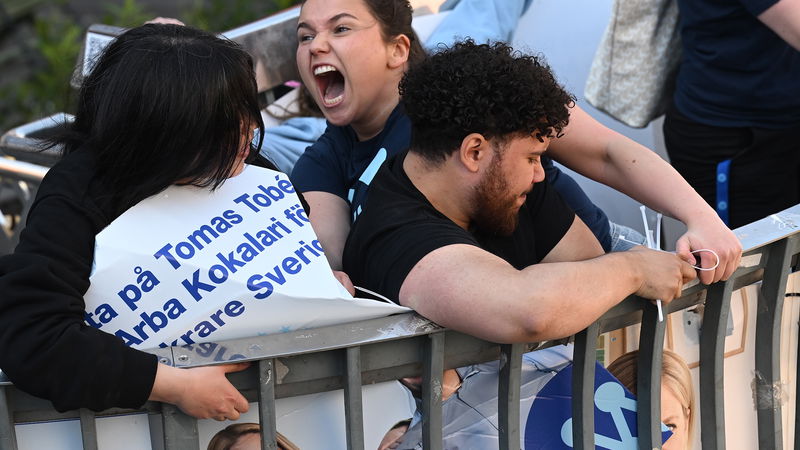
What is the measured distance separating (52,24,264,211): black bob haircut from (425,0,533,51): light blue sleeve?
6.67ft

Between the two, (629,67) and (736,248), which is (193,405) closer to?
(736,248)

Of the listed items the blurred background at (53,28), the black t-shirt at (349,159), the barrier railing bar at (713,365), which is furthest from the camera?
the blurred background at (53,28)

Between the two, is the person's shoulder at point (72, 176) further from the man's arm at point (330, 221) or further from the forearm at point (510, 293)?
the man's arm at point (330, 221)

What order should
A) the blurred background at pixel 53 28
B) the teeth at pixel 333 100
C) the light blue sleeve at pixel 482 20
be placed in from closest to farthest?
the teeth at pixel 333 100 < the light blue sleeve at pixel 482 20 < the blurred background at pixel 53 28

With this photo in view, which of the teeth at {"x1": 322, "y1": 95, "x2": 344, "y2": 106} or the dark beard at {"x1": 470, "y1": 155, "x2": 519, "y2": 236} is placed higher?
the teeth at {"x1": 322, "y1": 95, "x2": 344, "y2": 106}

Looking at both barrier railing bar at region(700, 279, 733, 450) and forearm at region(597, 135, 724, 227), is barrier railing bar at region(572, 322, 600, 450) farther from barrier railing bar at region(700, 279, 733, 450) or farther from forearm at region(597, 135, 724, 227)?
forearm at region(597, 135, 724, 227)

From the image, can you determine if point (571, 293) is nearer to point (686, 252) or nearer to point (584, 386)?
point (584, 386)

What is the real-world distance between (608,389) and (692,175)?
4.76ft

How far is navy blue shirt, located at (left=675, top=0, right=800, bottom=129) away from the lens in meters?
3.07

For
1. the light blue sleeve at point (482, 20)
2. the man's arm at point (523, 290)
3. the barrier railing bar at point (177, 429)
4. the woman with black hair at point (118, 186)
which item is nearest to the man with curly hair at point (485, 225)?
the man's arm at point (523, 290)

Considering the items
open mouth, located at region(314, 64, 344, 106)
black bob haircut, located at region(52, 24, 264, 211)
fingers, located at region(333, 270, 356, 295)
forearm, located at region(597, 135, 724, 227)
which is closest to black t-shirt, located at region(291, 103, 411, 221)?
open mouth, located at region(314, 64, 344, 106)

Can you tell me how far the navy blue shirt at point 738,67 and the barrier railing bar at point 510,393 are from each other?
161cm

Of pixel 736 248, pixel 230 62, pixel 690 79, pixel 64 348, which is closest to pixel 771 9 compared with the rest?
pixel 690 79

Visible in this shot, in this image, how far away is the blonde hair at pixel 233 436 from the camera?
1.87 meters
